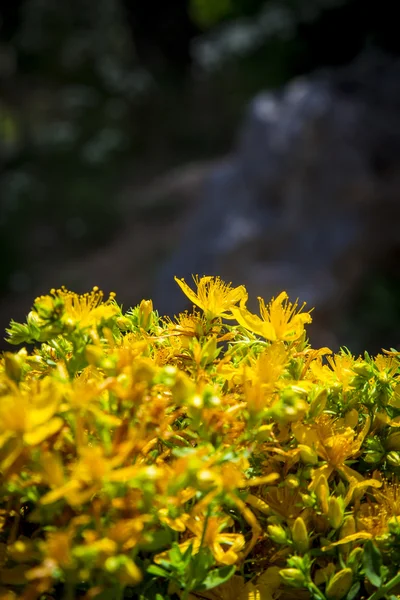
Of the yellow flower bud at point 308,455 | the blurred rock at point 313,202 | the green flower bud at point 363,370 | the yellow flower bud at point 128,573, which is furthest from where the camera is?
the blurred rock at point 313,202

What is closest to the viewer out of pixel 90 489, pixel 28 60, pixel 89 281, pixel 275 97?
pixel 90 489

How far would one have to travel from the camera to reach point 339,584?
863 mm

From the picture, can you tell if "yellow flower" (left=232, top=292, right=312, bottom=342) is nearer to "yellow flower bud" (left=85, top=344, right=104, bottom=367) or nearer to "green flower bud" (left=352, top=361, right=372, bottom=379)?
"green flower bud" (left=352, top=361, right=372, bottom=379)

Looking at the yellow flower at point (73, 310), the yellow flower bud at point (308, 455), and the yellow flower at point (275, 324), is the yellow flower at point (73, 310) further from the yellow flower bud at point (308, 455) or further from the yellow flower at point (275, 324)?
the yellow flower bud at point (308, 455)

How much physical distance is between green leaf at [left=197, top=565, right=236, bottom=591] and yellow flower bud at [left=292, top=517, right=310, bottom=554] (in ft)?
0.35

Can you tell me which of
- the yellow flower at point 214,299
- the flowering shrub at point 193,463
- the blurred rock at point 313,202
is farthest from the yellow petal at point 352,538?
the blurred rock at point 313,202

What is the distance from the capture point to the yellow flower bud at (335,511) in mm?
885

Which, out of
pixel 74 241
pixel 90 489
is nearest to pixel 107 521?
pixel 90 489

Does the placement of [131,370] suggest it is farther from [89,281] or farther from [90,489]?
[89,281]

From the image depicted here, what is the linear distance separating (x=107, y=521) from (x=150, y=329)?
405 mm

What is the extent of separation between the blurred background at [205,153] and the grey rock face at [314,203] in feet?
0.04

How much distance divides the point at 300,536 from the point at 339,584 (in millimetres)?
75

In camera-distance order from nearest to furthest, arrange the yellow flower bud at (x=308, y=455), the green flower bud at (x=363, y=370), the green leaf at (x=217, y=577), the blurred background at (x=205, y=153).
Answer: the green leaf at (x=217, y=577) < the yellow flower bud at (x=308, y=455) < the green flower bud at (x=363, y=370) < the blurred background at (x=205, y=153)

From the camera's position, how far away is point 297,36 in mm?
7273
